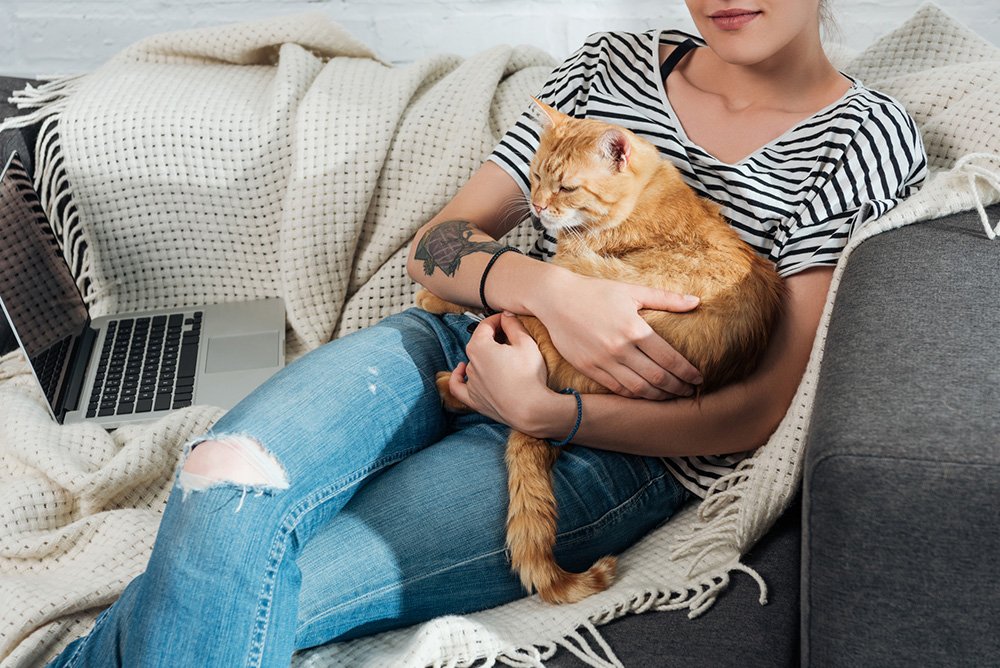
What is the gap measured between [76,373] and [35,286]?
0.17m

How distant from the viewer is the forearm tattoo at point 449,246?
123 centimetres

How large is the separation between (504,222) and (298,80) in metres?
0.59

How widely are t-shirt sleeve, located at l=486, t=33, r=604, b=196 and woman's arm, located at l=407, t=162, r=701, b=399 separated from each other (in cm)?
11

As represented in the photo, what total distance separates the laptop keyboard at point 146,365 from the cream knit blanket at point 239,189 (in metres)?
0.08

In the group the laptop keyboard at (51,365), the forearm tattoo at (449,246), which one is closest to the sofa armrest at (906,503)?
the forearm tattoo at (449,246)

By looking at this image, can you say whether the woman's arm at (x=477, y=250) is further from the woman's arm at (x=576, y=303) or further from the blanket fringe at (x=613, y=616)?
the blanket fringe at (x=613, y=616)

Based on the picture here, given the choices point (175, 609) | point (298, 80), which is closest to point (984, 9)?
point (298, 80)

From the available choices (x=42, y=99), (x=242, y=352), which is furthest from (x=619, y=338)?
(x=42, y=99)

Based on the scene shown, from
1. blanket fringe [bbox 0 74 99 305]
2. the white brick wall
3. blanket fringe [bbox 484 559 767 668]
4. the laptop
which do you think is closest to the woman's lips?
blanket fringe [bbox 484 559 767 668]

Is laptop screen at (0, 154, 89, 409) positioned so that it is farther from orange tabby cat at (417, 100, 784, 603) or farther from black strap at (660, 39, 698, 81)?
black strap at (660, 39, 698, 81)

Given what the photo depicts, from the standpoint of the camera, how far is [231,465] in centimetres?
95

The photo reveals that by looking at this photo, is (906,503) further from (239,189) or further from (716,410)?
(239,189)

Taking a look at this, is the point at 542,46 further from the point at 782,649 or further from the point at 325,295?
the point at 782,649

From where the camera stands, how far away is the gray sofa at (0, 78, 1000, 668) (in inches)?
28.2
